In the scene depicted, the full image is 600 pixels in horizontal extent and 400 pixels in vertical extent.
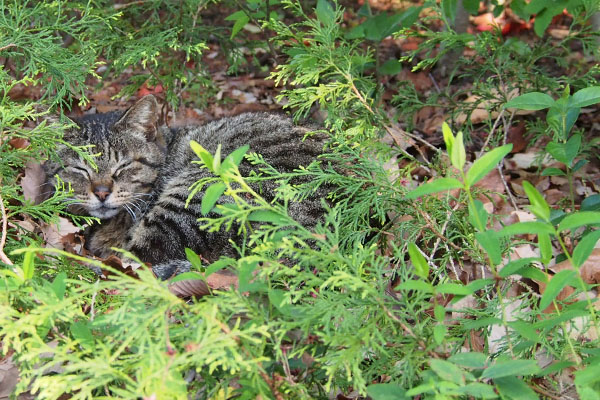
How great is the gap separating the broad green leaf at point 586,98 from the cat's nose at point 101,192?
8.10ft

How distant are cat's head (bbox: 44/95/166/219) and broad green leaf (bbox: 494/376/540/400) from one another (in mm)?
2563

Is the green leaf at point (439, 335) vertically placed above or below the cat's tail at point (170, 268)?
above

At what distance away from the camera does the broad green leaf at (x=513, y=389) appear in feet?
4.28

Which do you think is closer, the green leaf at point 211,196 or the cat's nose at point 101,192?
the green leaf at point 211,196

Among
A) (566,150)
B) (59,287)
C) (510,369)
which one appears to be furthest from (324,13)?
(510,369)

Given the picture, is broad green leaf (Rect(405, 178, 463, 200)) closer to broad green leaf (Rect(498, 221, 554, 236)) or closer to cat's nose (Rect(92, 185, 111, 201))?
broad green leaf (Rect(498, 221, 554, 236))

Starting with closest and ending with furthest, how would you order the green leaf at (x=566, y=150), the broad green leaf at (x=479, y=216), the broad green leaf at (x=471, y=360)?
the broad green leaf at (x=471, y=360) → the broad green leaf at (x=479, y=216) → the green leaf at (x=566, y=150)

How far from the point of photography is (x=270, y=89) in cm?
530

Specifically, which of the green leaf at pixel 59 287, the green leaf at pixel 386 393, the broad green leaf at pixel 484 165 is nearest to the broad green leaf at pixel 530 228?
the broad green leaf at pixel 484 165

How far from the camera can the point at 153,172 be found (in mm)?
3643

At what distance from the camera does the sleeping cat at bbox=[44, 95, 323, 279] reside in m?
3.08

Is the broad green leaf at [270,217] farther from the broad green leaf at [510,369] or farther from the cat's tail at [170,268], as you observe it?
the cat's tail at [170,268]

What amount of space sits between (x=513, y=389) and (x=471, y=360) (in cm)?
11

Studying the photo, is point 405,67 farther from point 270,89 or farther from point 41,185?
point 41,185
